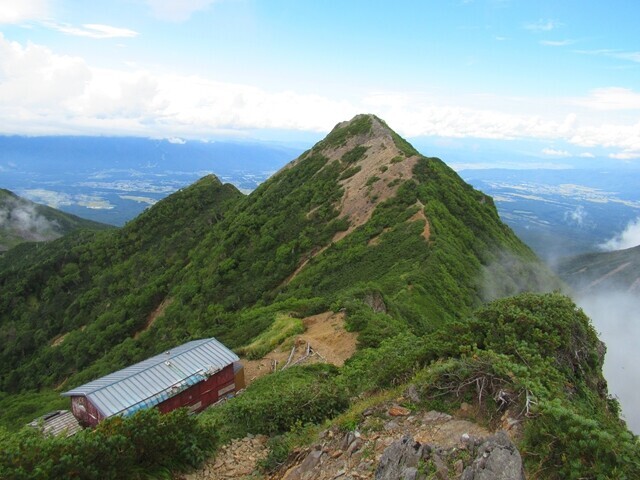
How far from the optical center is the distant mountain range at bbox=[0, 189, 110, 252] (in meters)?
176

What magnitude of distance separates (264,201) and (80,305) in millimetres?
30414

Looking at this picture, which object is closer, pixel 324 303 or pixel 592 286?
pixel 324 303

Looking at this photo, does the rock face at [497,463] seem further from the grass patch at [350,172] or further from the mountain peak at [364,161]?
the grass patch at [350,172]

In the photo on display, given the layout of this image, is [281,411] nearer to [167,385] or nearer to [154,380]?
[167,385]

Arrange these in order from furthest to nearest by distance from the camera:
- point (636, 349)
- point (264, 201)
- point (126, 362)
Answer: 1. point (636, 349)
2. point (264, 201)
3. point (126, 362)

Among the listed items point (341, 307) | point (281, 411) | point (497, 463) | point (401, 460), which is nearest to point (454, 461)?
point (497, 463)

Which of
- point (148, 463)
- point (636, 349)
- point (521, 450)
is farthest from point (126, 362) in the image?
point (636, 349)

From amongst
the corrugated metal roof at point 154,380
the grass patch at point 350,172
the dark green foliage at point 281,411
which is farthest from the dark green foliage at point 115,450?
the grass patch at point 350,172

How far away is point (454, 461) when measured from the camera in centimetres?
723

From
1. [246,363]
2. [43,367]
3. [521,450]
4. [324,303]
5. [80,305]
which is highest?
[521,450]

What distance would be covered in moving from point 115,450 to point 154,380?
10483 mm

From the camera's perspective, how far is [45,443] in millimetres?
8031

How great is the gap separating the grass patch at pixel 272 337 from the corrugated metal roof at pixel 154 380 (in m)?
3.00

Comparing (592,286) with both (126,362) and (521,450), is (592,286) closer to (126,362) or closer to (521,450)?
(126,362)
